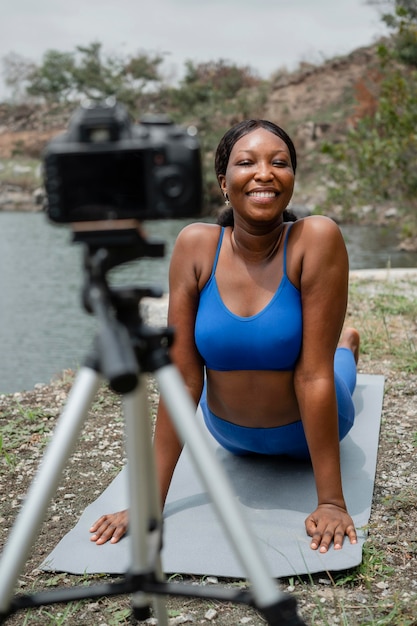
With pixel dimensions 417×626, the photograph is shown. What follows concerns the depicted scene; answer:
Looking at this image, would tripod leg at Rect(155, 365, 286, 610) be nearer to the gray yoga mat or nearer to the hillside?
the gray yoga mat

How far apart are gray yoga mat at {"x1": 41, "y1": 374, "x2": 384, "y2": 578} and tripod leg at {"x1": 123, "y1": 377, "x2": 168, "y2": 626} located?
0.55m

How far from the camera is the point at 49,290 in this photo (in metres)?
9.51

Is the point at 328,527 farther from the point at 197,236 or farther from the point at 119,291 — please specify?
the point at 119,291

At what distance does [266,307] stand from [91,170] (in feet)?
3.39

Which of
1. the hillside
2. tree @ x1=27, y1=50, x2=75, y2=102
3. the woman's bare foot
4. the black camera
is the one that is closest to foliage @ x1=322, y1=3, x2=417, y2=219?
the woman's bare foot

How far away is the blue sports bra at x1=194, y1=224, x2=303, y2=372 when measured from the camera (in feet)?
7.04

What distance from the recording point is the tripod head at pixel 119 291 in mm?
1193

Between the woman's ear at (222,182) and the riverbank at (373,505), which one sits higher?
A: the woman's ear at (222,182)

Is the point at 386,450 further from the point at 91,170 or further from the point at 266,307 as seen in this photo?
the point at 91,170

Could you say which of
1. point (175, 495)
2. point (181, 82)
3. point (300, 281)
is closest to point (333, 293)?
point (300, 281)

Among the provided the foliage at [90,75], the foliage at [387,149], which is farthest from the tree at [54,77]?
the foliage at [387,149]

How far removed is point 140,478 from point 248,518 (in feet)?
3.47

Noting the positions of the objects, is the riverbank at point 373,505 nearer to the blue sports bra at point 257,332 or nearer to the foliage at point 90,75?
the blue sports bra at point 257,332

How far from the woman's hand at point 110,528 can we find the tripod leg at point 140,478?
0.76 metres
